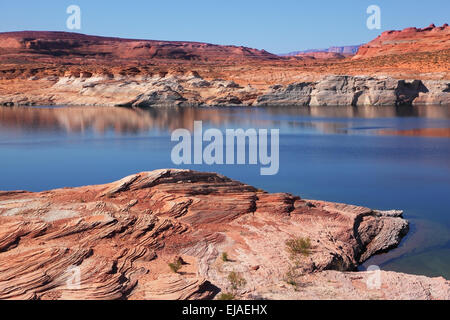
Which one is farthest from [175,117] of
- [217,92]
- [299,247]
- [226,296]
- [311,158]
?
[226,296]

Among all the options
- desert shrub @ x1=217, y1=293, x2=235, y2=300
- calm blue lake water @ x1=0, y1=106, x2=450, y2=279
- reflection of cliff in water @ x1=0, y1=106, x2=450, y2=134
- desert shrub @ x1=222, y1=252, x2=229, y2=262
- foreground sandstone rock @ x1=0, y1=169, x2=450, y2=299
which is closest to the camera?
desert shrub @ x1=217, y1=293, x2=235, y2=300

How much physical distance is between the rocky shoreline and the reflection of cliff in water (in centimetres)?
237

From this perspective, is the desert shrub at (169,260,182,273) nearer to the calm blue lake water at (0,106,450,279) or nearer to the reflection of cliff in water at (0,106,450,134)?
the calm blue lake water at (0,106,450,279)

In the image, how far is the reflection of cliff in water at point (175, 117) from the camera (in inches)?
1459

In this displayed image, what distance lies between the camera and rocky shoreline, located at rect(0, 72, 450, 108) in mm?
51594

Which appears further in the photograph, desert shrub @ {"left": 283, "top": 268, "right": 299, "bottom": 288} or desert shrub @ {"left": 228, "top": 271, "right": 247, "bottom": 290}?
desert shrub @ {"left": 283, "top": 268, "right": 299, "bottom": 288}

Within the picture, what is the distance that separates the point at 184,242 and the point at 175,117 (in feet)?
115

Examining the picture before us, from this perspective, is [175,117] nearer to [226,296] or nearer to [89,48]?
[226,296]

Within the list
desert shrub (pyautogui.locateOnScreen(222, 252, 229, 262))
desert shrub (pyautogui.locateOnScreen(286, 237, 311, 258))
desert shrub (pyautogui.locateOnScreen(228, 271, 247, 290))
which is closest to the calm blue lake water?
desert shrub (pyautogui.locateOnScreen(286, 237, 311, 258))

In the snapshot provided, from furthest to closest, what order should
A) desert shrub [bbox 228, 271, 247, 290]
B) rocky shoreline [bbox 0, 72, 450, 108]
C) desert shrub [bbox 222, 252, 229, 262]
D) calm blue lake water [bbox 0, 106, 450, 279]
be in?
1. rocky shoreline [bbox 0, 72, 450, 108]
2. calm blue lake water [bbox 0, 106, 450, 279]
3. desert shrub [bbox 222, 252, 229, 262]
4. desert shrub [bbox 228, 271, 247, 290]

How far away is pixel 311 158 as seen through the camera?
2341cm

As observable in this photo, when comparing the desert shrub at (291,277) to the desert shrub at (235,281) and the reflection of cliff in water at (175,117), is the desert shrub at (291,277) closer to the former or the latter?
the desert shrub at (235,281)

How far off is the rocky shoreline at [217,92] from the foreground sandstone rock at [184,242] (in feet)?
135

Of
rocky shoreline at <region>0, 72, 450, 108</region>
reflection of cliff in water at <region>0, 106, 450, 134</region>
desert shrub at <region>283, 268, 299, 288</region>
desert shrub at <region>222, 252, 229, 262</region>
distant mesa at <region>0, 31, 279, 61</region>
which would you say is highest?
distant mesa at <region>0, 31, 279, 61</region>
